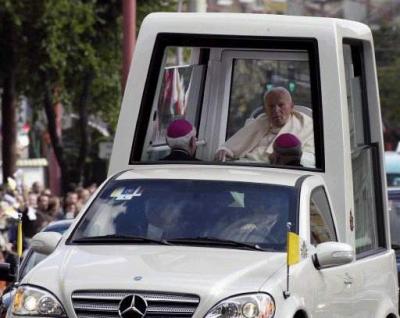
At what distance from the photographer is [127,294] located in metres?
9.55

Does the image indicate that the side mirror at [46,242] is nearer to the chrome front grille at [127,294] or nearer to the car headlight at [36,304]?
the car headlight at [36,304]

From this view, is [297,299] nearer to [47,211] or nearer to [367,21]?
[47,211]

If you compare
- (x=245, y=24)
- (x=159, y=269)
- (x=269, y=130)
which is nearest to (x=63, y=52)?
(x=269, y=130)

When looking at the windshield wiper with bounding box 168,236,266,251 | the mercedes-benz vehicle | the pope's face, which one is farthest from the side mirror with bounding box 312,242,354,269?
the mercedes-benz vehicle

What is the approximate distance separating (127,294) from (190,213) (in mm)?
1318

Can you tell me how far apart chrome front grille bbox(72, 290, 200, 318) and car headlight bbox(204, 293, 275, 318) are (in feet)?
0.45

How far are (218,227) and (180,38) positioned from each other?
2.75 metres

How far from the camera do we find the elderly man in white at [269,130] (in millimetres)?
13134

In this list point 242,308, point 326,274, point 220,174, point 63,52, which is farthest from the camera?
point 63,52

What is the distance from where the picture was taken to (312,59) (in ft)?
40.9

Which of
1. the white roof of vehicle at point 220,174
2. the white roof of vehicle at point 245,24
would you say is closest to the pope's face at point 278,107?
the white roof of vehicle at point 245,24

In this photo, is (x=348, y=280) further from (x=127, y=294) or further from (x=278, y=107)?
(x=278, y=107)

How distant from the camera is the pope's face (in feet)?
43.7

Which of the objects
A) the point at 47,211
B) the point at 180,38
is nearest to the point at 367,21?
the point at 47,211
